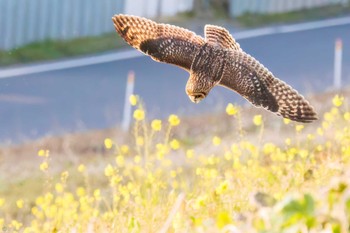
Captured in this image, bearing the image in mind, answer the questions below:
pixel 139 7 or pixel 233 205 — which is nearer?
pixel 233 205

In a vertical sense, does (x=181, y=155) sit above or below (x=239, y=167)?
below

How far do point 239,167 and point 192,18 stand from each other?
286 inches

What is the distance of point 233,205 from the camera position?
4.58 metres

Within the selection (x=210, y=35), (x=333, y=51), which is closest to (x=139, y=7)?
(x=333, y=51)

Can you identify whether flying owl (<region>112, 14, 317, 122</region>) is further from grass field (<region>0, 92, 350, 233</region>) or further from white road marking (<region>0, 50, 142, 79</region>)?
white road marking (<region>0, 50, 142, 79</region>)

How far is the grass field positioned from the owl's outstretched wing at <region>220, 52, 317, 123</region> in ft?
0.73

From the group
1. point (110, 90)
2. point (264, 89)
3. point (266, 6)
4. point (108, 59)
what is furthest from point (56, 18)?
point (264, 89)

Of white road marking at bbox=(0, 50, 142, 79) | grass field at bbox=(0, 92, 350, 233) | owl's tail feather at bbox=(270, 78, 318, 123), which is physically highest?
owl's tail feather at bbox=(270, 78, 318, 123)

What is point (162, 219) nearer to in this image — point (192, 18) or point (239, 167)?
point (239, 167)

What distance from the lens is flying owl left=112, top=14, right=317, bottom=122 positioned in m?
3.52

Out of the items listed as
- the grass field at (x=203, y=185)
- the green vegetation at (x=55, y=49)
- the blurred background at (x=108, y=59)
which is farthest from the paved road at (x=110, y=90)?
the grass field at (x=203, y=185)

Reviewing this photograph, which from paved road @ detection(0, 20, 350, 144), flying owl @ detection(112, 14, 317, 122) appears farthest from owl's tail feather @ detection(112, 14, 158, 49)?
paved road @ detection(0, 20, 350, 144)

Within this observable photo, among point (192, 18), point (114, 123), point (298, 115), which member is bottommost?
point (114, 123)

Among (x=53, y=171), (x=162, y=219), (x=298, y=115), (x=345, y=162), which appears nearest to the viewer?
(x=298, y=115)
